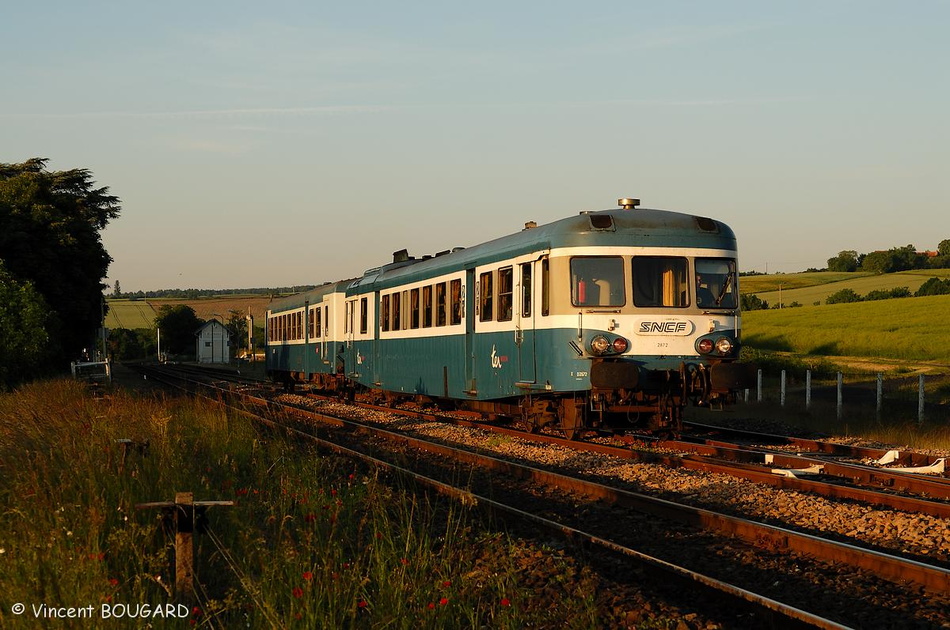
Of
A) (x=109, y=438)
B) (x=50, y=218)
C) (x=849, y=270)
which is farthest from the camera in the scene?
(x=849, y=270)

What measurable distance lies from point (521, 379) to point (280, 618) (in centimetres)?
1057

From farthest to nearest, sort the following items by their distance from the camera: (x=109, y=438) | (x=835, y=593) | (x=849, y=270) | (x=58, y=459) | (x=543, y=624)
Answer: (x=849, y=270), (x=109, y=438), (x=58, y=459), (x=835, y=593), (x=543, y=624)

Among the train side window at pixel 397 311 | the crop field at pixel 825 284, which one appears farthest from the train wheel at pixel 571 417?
the crop field at pixel 825 284

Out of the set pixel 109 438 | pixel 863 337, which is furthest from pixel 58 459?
pixel 863 337

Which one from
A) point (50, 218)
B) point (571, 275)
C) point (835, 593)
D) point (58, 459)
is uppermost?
point (50, 218)

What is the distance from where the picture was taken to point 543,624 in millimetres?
5777

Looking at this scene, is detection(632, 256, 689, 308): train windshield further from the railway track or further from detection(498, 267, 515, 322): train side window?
the railway track

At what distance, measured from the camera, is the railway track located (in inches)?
251

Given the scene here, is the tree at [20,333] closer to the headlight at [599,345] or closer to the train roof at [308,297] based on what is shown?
the train roof at [308,297]

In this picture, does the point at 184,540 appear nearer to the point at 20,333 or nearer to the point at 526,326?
the point at 526,326

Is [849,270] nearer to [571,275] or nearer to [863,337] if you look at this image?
[863,337]

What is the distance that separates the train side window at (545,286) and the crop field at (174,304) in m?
124

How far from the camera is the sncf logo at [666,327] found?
46.5 ft

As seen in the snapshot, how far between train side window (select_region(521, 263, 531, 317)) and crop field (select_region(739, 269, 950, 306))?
61.3 metres
